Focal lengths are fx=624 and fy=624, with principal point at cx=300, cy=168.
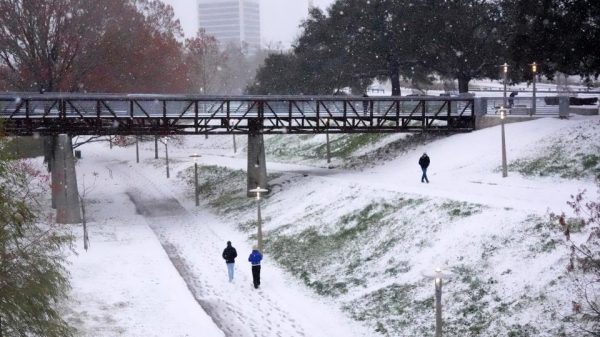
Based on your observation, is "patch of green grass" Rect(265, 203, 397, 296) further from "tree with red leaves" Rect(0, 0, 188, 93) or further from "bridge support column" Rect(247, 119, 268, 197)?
"tree with red leaves" Rect(0, 0, 188, 93)

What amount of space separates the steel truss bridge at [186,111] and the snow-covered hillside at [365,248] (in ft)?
9.50

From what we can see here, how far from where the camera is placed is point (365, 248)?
89.6 feet

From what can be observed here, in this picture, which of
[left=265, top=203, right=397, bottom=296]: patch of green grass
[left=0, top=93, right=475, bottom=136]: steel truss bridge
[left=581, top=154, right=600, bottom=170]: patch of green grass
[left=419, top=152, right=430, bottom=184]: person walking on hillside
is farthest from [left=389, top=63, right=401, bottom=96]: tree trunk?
[left=265, top=203, right=397, bottom=296]: patch of green grass

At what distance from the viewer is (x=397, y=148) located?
155ft

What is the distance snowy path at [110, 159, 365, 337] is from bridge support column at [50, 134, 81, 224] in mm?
4803

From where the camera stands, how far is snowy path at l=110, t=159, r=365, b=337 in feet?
70.1

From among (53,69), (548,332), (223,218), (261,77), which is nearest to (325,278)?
(548,332)

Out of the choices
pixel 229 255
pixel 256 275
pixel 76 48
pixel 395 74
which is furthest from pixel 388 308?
pixel 395 74

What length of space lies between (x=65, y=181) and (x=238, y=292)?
1926cm

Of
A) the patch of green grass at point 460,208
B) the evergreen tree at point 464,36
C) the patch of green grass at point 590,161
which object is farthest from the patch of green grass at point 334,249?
the evergreen tree at point 464,36

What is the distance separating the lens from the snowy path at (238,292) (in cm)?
2138

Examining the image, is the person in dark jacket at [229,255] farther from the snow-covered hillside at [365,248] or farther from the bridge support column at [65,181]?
the bridge support column at [65,181]

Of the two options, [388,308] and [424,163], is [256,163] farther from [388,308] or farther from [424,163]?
[388,308]

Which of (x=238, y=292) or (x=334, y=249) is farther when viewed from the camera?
(x=334, y=249)
